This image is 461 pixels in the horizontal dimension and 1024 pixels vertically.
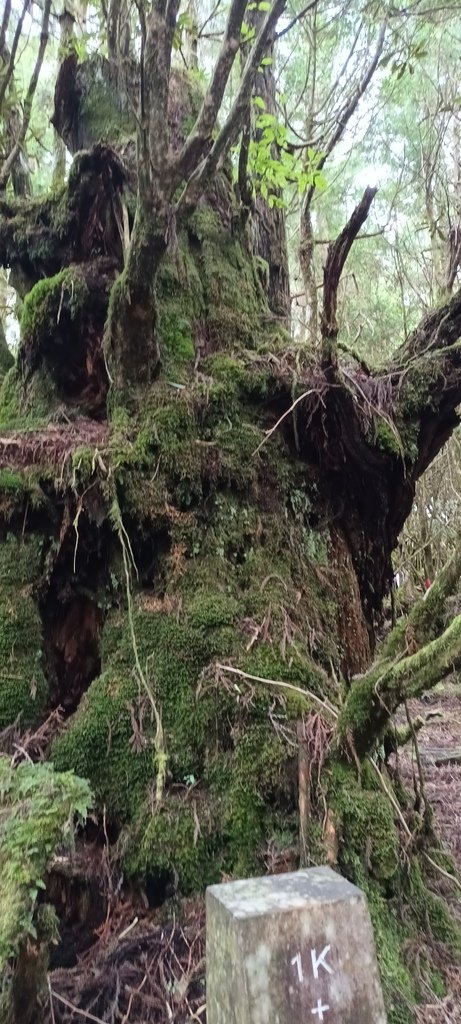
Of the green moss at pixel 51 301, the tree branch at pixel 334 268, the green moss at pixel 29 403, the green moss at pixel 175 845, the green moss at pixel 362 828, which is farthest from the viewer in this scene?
the green moss at pixel 29 403

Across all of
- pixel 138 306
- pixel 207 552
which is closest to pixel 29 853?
pixel 207 552

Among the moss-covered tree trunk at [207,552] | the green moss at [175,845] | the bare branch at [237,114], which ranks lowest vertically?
the green moss at [175,845]

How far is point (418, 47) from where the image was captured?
3.89 m

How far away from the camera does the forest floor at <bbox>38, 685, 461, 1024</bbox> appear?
2.24 metres

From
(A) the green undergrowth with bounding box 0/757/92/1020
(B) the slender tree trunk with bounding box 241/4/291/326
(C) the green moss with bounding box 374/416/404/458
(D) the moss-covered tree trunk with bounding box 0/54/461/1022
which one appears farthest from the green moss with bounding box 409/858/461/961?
(B) the slender tree trunk with bounding box 241/4/291/326

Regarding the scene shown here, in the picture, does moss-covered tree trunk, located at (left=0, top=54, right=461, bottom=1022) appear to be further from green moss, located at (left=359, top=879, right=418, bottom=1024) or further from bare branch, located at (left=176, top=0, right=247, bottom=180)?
bare branch, located at (left=176, top=0, right=247, bottom=180)

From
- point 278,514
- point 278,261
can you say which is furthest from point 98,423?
point 278,261

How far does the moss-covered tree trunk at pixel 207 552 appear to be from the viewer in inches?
106

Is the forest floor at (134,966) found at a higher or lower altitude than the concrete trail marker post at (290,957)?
lower

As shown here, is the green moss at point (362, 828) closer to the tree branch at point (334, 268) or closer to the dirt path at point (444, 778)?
the dirt path at point (444, 778)

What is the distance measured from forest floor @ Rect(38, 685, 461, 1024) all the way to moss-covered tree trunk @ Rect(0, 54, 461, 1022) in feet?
0.41

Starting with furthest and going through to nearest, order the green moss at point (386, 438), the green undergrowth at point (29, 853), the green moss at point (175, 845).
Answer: the green moss at point (386, 438) → the green moss at point (175, 845) → the green undergrowth at point (29, 853)

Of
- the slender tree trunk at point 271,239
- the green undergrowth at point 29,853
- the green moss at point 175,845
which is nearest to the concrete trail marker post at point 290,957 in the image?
the green undergrowth at point 29,853

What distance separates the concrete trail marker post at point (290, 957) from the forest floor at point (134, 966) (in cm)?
94
